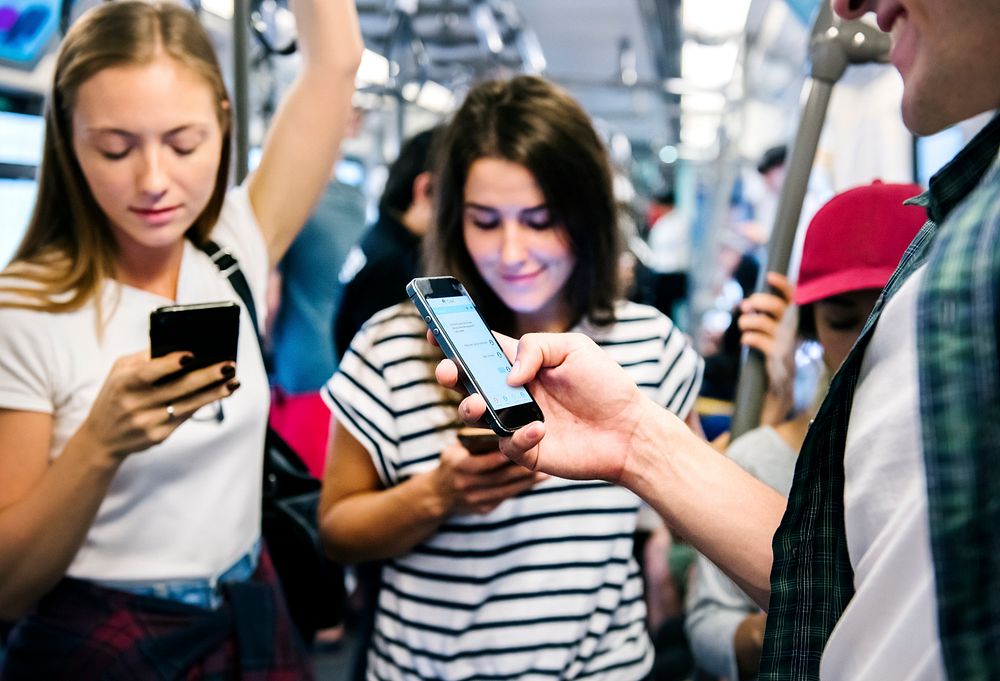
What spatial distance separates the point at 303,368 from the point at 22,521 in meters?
2.27

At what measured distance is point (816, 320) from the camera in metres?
1.66

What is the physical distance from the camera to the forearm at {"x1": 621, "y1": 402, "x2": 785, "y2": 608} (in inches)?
40.1

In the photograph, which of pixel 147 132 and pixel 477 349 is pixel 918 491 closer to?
pixel 477 349

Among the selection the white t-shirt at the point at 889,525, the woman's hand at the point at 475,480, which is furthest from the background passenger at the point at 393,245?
the white t-shirt at the point at 889,525

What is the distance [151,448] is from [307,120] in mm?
662

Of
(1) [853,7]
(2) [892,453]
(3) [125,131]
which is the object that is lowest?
(2) [892,453]

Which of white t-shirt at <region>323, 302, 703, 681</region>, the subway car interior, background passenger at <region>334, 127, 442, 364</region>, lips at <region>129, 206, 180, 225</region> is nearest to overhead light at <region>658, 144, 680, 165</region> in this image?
the subway car interior

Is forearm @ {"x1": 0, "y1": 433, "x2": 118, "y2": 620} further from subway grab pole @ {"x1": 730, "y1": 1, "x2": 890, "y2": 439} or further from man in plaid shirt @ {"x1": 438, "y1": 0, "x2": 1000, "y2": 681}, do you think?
subway grab pole @ {"x1": 730, "y1": 1, "x2": 890, "y2": 439}

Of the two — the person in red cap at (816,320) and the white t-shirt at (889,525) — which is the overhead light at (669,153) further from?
the white t-shirt at (889,525)

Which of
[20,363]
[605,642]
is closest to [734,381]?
[605,642]

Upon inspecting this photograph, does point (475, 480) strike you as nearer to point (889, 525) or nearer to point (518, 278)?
point (518, 278)

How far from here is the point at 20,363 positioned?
1224 millimetres

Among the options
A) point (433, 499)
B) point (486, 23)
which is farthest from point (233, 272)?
point (486, 23)

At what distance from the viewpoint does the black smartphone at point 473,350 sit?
1027mm
